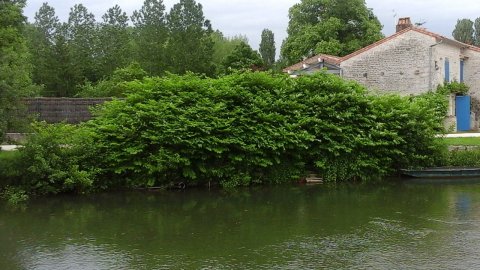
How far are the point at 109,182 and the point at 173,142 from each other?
2908 millimetres

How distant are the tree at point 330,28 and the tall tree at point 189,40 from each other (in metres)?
8.14

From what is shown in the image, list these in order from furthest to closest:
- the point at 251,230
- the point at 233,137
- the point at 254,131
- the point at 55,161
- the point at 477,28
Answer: the point at 477,28 < the point at 254,131 < the point at 233,137 < the point at 55,161 < the point at 251,230

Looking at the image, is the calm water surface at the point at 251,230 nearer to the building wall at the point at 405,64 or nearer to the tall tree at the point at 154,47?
the building wall at the point at 405,64

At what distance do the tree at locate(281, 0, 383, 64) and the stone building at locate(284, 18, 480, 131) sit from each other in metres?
9.53

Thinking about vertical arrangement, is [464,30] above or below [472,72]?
above

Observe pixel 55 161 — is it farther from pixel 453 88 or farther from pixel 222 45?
pixel 222 45

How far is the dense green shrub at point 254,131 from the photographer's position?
20.5 meters

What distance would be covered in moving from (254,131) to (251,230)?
756 centimetres

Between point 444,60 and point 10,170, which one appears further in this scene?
point 444,60

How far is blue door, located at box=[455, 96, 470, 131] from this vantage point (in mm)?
35531

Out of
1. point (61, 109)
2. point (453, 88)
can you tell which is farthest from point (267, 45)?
point (61, 109)

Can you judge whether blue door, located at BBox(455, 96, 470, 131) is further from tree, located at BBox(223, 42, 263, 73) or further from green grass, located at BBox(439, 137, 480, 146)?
tree, located at BBox(223, 42, 263, 73)

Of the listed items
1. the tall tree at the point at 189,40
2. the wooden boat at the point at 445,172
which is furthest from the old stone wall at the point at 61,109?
the wooden boat at the point at 445,172

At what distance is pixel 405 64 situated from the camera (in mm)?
34938
